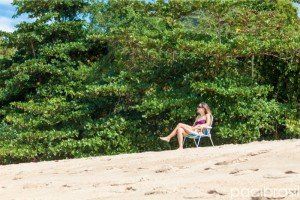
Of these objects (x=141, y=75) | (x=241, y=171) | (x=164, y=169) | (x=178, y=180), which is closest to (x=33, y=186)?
(x=164, y=169)

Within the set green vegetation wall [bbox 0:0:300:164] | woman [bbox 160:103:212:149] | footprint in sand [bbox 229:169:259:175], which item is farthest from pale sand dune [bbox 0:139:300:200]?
green vegetation wall [bbox 0:0:300:164]

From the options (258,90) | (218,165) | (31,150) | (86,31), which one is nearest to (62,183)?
(218,165)

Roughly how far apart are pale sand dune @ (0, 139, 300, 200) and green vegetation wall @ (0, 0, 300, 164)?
5426 mm

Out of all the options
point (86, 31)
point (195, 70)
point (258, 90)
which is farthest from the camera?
point (86, 31)

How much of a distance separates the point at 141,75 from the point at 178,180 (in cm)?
958

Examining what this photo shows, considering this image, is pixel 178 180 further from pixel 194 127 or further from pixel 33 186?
pixel 194 127

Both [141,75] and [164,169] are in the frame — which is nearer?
[164,169]

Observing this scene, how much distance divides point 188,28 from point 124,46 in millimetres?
2075

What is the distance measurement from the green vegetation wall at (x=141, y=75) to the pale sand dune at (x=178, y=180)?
5426 mm

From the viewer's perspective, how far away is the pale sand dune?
4.80 metres

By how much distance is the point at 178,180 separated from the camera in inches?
239

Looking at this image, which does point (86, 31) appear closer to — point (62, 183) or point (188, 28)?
point (188, 28)

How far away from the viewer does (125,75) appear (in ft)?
51.0

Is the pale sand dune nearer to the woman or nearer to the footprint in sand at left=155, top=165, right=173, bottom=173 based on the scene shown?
the footprint in sand at left=155, top=165, right=173, bottom=173
